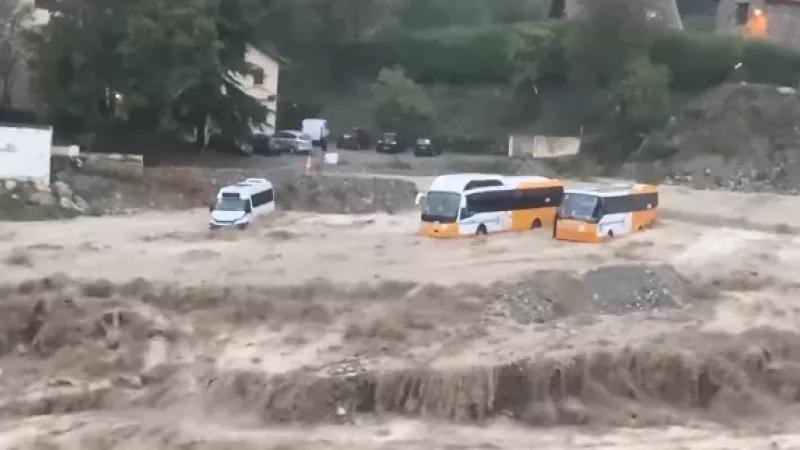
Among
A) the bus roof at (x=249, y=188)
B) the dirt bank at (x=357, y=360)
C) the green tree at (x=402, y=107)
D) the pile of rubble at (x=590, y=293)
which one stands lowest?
the dirt bank at (x=357, y=360)

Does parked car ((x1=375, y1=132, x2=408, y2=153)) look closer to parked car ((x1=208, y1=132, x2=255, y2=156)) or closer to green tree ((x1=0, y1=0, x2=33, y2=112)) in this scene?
parked car ((x1=208, y1=132, x2=255, y2=156))

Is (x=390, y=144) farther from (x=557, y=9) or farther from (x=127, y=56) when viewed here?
(x=557, y=9)

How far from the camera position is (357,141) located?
2092 inches

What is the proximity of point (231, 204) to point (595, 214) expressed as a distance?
38.8 ft

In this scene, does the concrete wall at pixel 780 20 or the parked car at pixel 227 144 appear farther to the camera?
the concrete wall at pixel 780 20

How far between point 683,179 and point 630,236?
1493 cm

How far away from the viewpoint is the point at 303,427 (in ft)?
65.1

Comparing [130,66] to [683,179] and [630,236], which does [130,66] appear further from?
[683,179]

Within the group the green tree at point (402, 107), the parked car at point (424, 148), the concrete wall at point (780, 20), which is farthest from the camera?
the concrete wall at point (780, 20)

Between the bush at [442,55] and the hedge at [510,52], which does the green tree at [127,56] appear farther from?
the bush at [442,55]

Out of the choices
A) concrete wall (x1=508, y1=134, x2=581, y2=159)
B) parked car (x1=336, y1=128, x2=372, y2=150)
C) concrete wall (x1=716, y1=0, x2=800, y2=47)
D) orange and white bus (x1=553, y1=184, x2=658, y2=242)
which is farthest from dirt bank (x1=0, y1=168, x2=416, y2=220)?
concrete wall (x1=716, y1=0, x2=800, y2=47)

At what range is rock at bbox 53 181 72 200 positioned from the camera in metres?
36.2

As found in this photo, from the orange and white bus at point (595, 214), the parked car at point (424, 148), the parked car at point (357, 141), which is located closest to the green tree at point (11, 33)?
the parked car at point (357, 141)

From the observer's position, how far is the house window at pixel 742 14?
5900 cm
